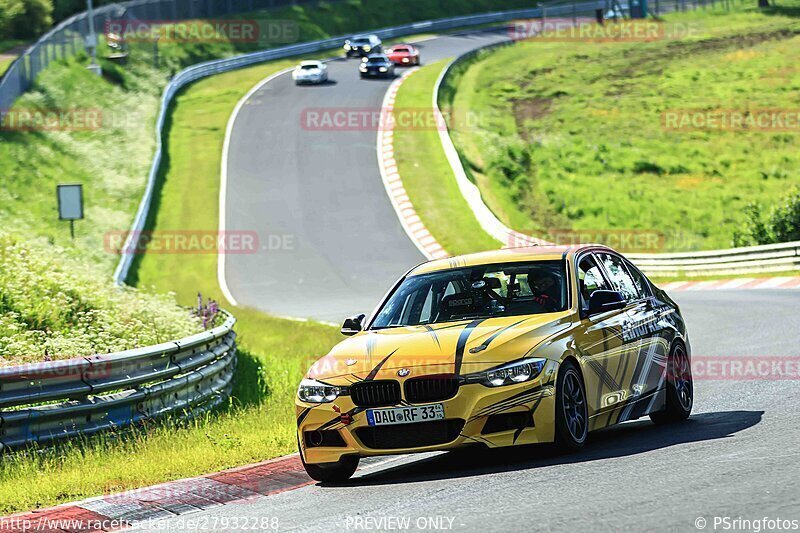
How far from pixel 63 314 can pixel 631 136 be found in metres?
43.2

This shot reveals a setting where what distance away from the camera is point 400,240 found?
3641 centimetres

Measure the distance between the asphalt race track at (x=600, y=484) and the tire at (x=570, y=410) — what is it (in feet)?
0.47

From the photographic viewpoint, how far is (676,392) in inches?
426

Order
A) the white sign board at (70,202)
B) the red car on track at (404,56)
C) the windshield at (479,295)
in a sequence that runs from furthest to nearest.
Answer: the red car on track at (404,56), the white sign board at (70,202), the windshield at (479,295)

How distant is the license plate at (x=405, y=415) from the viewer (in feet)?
28.4

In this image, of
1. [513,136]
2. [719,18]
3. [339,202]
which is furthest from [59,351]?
[719,18]

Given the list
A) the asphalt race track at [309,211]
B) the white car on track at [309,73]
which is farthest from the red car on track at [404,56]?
the asphalt race track at [309,211]

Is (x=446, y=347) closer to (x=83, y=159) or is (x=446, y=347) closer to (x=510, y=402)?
(x=510, y=402)

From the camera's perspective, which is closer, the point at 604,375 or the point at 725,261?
the point at 604,375

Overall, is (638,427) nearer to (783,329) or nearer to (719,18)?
(783,329)

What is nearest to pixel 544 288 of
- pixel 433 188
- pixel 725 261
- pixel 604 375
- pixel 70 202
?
pixel 604 375

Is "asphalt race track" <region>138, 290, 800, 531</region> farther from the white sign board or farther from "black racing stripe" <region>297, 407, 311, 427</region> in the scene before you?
the white sign board

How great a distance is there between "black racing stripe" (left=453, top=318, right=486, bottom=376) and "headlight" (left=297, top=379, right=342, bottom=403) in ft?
2.90

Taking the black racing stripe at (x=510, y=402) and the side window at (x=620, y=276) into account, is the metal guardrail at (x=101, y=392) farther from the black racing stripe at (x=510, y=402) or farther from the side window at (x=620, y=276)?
the side window at (x=620, y=276)
